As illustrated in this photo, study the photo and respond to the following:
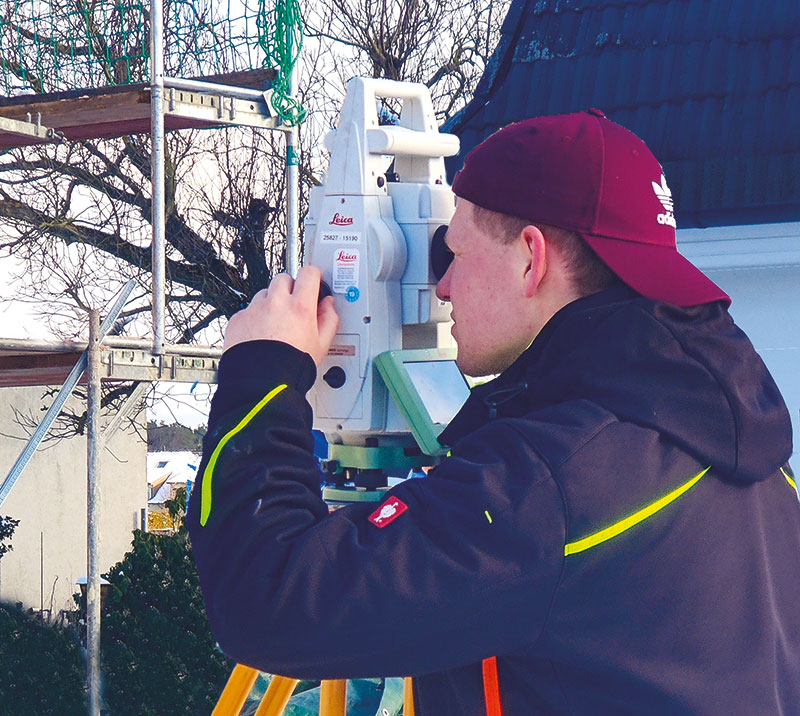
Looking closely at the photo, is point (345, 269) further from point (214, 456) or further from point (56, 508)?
point (56, 508)

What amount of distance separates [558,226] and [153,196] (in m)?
3.74

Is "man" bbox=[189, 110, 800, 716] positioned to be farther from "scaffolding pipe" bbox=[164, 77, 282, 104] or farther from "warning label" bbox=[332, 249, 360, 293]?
"scaffolding pipe" bbox=[164, 77, 282, 104]

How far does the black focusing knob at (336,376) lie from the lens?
170cm

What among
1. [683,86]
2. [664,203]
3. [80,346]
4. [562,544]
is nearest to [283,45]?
[683,86]

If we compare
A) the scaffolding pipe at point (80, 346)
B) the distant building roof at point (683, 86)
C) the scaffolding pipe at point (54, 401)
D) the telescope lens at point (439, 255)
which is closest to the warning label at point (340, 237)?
the telescope lens at point (439, 255)

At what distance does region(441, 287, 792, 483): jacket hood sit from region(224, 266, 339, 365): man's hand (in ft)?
0.95

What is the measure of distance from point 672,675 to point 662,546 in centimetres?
13

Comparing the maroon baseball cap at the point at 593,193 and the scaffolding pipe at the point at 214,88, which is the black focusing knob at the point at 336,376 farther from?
the scaffolding pipe at the point at 214,88

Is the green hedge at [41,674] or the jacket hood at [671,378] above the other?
the jacket hood at [671,378]

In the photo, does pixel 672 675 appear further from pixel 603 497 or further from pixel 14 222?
pixel 14 222

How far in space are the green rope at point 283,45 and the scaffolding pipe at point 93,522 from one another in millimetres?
1487

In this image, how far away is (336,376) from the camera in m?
1.70

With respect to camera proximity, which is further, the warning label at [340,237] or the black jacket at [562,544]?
the warning label at [340,237]

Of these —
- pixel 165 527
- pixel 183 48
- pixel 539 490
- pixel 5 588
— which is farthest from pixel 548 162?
pixel 165 527
